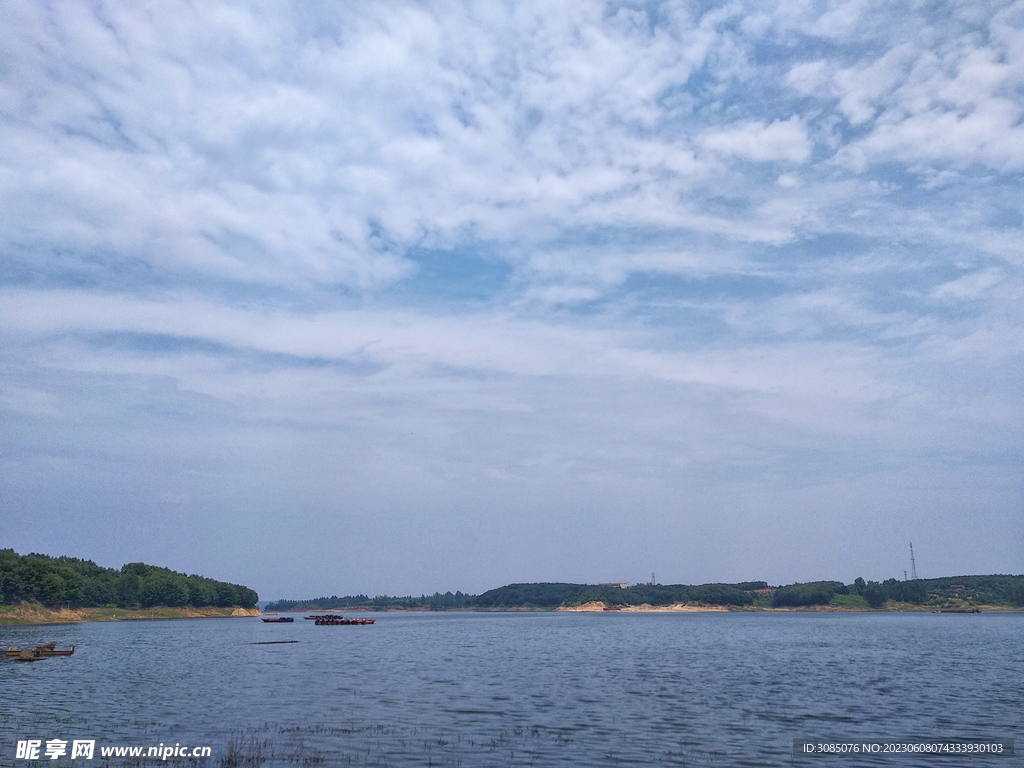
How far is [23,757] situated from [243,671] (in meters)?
40.5

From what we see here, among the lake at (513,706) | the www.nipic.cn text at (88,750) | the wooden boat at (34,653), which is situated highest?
the wooden boat at (34,653)

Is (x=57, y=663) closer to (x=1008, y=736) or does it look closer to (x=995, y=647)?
(x=1008, y=736)

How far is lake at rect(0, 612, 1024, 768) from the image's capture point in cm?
3212

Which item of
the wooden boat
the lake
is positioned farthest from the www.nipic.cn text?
the wooden boat

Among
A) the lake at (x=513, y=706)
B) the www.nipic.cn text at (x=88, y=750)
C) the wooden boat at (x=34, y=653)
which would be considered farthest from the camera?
the wooden boat at (x=34, y=653)

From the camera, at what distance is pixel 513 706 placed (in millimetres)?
44656

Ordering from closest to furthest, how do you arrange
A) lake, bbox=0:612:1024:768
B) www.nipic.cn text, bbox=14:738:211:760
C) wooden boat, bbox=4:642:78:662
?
www.nipic.cn text, bbox=14:738:211:760, lake, bbox=0:612:1024:768, wooden boat, bbox=4:642:78:662

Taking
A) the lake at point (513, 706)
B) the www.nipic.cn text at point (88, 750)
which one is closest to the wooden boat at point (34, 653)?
the lake at point (513, 706)

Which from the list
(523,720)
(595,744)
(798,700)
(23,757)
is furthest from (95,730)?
(798,700)

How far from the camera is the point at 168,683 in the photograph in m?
56.6

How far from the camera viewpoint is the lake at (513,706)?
3212 centimetres

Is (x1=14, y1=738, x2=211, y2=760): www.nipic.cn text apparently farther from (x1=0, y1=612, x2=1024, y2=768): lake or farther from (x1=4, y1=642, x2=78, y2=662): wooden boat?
(x1=4, y1=642, x2=78, y2=662): wooden boat

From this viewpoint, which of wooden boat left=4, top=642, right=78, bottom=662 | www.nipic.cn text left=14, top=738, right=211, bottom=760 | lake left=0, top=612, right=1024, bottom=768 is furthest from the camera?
wooden boat left=4, top=642, right=78, bottom=662

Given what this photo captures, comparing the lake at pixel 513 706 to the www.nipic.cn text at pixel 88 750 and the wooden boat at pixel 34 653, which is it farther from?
the wooden boat at pixel 34 653
